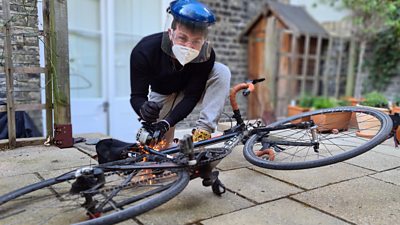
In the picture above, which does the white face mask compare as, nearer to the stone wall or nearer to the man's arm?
the man's arm

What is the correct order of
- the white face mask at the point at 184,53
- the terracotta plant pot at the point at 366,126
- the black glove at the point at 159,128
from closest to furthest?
the black glove at the point at 159,128, the white face mask at the point at 184,53, the terracotta plant pot at the point at 366,126

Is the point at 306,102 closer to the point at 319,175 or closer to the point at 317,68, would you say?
the point at 317,68

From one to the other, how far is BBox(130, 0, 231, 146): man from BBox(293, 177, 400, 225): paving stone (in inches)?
29.1

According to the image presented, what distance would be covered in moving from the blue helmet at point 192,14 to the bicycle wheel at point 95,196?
703 millimetres

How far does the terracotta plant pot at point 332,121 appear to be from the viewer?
7.68 feet

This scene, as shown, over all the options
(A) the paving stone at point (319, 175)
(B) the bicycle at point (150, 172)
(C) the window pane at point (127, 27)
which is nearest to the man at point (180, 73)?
(B) the bicycle at point (150, 172)

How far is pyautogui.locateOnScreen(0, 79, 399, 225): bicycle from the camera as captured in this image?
4.19 feet

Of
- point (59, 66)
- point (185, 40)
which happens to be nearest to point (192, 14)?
point (185, 40)

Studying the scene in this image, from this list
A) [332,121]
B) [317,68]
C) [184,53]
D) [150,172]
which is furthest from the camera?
[317,68]

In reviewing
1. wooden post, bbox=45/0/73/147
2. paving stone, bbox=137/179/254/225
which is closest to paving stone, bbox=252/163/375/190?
paving stone, bbox=137/179/254/225

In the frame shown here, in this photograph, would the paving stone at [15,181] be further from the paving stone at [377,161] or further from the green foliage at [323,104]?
the green foliage at [323,104]

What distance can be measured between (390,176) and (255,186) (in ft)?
2.82

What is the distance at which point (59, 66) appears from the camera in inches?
97.5

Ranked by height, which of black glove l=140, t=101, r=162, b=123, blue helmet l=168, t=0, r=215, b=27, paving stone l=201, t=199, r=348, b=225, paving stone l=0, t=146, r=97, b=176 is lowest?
paving stone l=0, t=146, r=97, b=176
